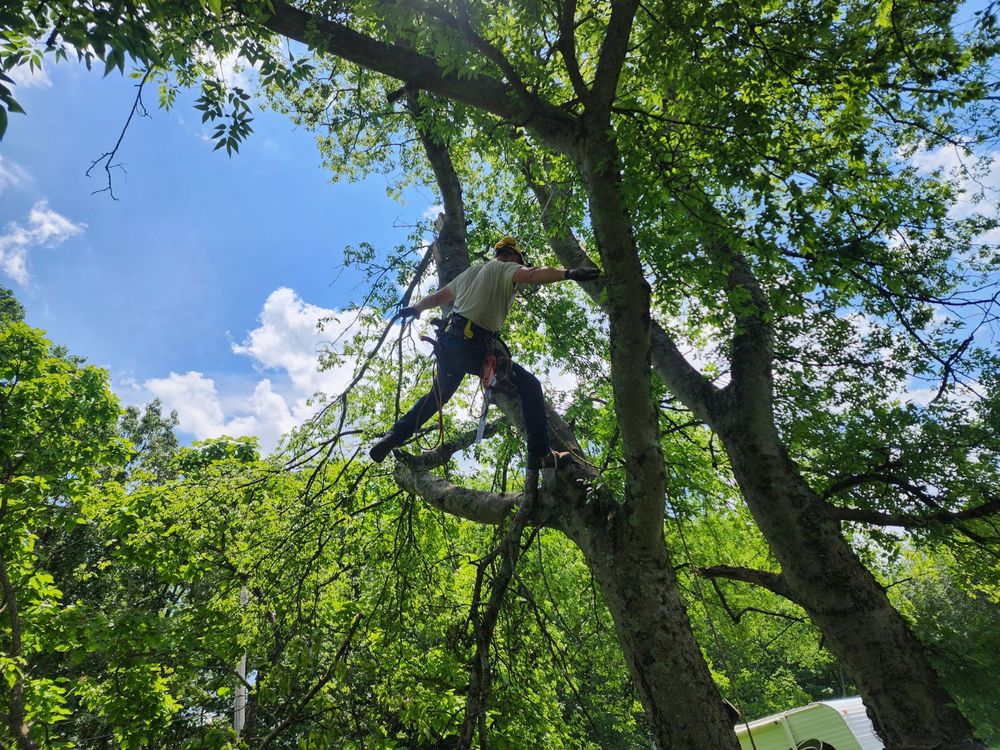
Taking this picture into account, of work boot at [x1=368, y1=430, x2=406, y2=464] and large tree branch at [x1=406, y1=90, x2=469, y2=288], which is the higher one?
large tree branch at [x1=406, y1=90, x2=469, y2=288]

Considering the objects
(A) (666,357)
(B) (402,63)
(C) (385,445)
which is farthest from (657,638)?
(B) (402,63)

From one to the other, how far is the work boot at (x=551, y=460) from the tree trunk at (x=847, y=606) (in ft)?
5.91

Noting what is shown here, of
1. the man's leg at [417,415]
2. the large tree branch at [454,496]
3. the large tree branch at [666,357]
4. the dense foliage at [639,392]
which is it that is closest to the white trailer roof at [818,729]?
the dense foliage at [639,392]

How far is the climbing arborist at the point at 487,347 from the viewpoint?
367 cm

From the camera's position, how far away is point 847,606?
3775 mm

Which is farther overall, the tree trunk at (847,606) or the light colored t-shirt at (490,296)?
the light colored t-shirt at (490,296)

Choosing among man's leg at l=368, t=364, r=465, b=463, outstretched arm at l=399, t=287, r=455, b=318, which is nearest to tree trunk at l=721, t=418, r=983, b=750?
man's leg at l=368, t=364, r=465, b=463

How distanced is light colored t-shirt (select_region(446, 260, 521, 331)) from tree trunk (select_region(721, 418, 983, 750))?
2452 mm

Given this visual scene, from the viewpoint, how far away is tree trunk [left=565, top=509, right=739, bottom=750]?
2486mm

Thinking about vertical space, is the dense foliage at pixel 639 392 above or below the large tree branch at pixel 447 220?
below

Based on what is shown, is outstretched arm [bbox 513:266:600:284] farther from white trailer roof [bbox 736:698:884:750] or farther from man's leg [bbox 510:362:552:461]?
white trailer roof [bbox 736:698:884:750]

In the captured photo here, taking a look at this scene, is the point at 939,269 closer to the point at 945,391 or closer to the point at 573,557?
the point at 945,391

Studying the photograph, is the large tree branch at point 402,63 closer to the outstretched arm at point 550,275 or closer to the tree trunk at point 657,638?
the outstretched arm at point 550,275

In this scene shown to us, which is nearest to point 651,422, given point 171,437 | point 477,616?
point 477,616
